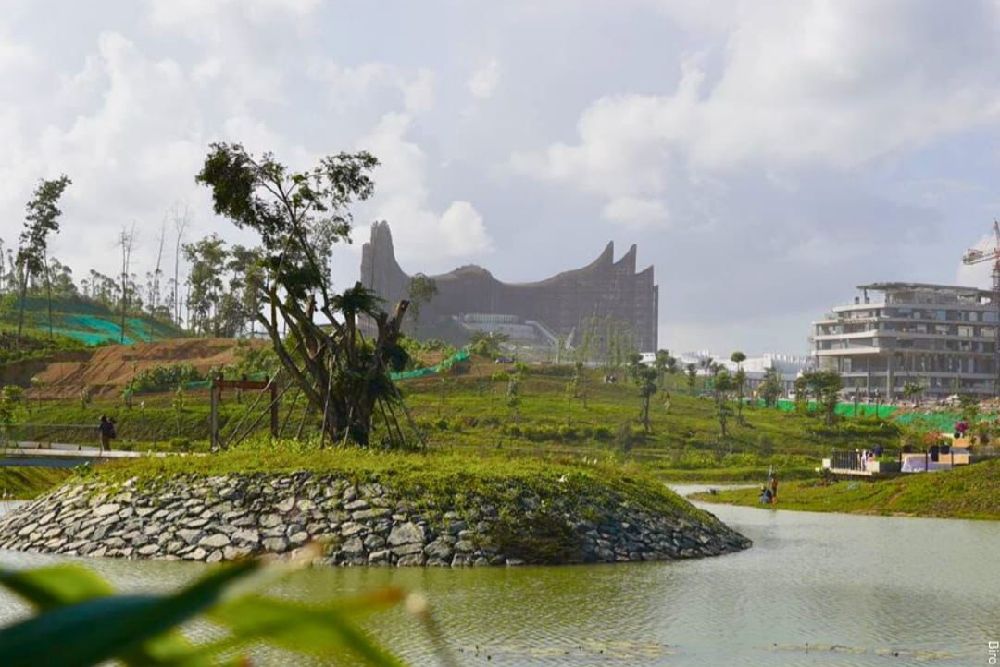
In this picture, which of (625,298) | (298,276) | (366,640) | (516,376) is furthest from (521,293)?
(366,640)

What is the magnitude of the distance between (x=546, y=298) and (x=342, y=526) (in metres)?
153

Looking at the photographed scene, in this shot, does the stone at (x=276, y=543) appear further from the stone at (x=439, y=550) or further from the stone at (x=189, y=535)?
the stone at (x=439, y=550)

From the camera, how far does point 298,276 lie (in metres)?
21.9

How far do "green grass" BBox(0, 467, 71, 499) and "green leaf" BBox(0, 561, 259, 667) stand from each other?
2513 cm

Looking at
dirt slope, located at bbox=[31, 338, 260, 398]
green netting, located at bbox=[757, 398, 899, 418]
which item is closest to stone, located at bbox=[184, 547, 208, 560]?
dirt slope, located at bbox=[31, 338, 260, 398]

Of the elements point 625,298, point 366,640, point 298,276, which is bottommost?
point 366,640

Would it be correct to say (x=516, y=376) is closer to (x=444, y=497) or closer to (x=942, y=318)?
(x=444, y=497)

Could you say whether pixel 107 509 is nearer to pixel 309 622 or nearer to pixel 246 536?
pixel 246 536

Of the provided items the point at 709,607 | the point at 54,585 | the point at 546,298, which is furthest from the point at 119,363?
the point at 546,298

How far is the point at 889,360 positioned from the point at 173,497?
3442 inches

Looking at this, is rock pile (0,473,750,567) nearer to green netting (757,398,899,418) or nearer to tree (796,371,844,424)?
tree (796,371,844,424)

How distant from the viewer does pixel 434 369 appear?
5638cm

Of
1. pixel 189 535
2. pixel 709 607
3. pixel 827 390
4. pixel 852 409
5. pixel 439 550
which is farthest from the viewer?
pixel 852 409

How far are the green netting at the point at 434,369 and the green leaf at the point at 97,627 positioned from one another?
52830 millimetres
